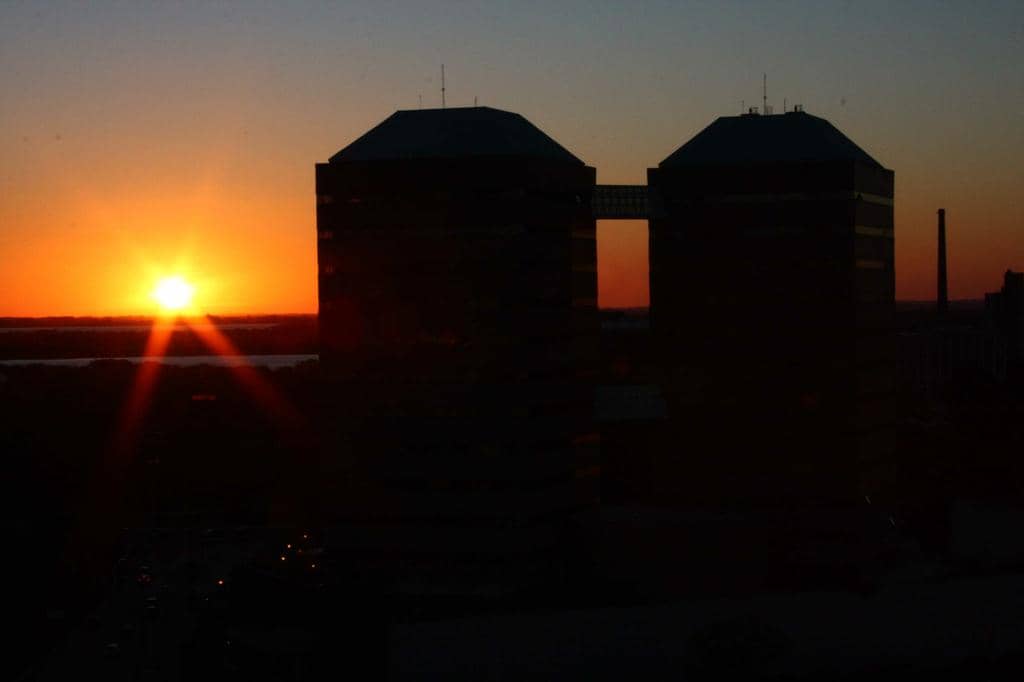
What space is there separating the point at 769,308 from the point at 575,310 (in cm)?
1478

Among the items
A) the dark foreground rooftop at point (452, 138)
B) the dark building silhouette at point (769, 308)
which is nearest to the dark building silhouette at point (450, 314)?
the dark foreground rooftop at point (452, 138)

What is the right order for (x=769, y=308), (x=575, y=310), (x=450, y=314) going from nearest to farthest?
1. (x=450, y=314)
2. (x=575, y=310)
3. (x=769, y=308)

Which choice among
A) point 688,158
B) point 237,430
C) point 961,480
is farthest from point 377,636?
point 237,430

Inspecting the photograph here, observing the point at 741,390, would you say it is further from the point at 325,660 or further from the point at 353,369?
the point at 325,660

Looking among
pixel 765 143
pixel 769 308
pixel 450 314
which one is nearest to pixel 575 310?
pixel 450 314

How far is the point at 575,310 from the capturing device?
93.4m

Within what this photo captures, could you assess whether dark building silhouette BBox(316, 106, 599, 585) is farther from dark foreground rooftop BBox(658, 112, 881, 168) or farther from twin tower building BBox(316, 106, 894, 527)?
dark foreground rooftop BBox(658, 112, 881, 168)

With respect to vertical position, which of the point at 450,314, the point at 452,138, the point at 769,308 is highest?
the point at 452,138

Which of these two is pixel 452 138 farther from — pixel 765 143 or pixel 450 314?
pixel 765 143

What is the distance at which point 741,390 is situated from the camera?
325 feet

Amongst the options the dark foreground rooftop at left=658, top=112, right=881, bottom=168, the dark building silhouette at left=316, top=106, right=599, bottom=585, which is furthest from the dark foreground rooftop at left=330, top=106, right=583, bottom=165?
the dark foreground rooftop at left=658, top=112, right=881, bottom=168

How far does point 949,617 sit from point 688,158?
126 feet

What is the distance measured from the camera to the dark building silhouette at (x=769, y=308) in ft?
318

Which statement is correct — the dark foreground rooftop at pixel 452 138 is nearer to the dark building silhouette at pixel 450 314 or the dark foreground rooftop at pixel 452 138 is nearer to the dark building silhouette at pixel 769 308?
the dark building silhouette at pixel 450 314
